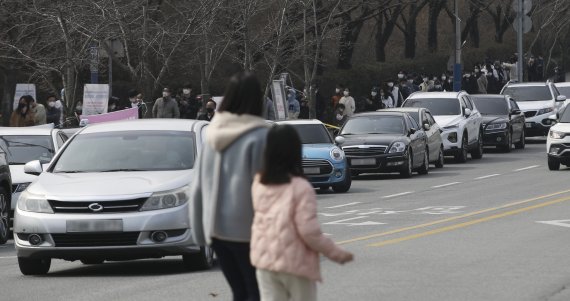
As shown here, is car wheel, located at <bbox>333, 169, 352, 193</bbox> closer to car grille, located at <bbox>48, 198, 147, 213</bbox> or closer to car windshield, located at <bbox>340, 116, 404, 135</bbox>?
car windshield, located at <bbox>340, 116, 404, 135</bbox>

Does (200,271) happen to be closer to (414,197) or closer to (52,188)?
(52,188)

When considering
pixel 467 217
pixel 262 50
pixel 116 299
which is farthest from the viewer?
pixel 262 50

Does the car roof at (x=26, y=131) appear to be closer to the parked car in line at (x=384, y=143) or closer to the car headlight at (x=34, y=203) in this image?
the car headlight at (x=34, y=203)

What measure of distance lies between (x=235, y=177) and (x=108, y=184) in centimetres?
617

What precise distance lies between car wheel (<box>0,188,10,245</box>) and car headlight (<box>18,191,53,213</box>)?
15.8 feet

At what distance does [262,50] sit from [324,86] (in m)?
16.6

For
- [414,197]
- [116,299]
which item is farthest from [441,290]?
[414,197]

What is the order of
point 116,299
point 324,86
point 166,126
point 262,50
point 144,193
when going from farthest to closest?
point 324,86
point 262,50
point 166,126
point 144,193
point 116,299

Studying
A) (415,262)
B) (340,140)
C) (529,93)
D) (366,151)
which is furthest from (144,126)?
(529,93)

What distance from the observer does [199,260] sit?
14.1m

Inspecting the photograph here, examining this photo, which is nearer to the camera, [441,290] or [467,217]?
[441,290]

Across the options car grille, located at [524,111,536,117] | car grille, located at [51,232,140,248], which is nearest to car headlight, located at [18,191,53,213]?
car grille, located at [51,232,140,248]

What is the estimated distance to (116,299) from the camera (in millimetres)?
12031

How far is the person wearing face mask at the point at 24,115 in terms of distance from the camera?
Result: 100 ft
